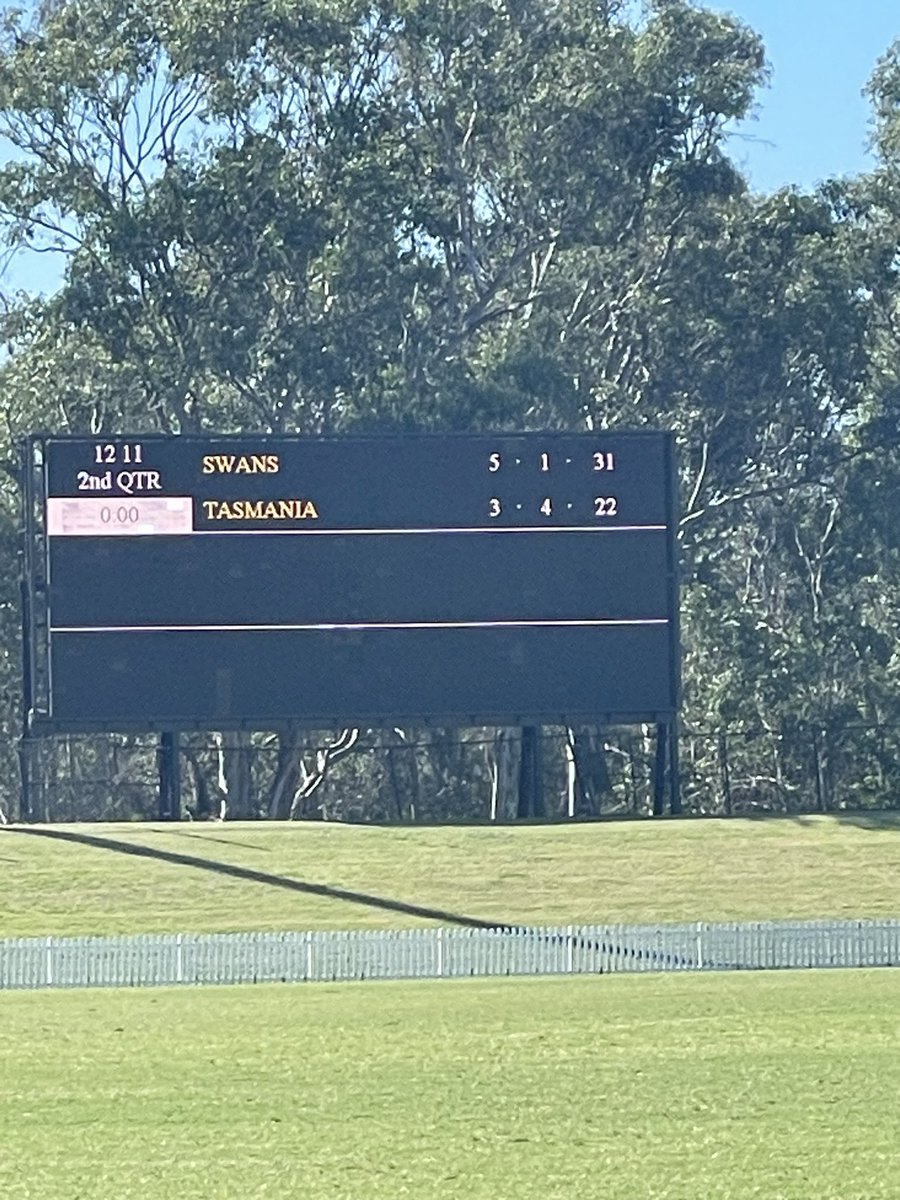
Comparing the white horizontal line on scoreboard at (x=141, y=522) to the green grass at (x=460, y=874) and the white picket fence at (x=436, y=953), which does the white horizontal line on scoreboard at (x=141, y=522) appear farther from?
the white picket fence at (x=436, y=953)

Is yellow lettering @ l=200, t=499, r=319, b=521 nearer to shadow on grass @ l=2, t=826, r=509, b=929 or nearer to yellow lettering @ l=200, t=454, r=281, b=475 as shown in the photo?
yellow lettering @ l=200, t=454, r=281, b=475

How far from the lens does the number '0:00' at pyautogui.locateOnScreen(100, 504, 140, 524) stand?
3888cm

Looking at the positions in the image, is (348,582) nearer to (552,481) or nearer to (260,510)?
(260,510)

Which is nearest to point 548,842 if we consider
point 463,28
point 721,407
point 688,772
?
point 688,772

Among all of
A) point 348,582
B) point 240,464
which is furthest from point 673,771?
point 240,464

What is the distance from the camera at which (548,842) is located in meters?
40.2

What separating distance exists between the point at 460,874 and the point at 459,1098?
2085 centimetres

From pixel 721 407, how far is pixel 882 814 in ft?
59.5

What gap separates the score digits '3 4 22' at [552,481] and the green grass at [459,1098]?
1289 centimetres

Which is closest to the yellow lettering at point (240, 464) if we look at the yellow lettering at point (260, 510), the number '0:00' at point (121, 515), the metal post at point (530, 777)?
the yellow lettering at point (260, 510)

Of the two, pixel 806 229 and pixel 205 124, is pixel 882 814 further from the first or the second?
pixel 205 124

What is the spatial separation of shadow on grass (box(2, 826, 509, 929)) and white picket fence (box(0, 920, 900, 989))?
10.6ft

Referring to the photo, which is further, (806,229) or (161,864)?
(806,229)

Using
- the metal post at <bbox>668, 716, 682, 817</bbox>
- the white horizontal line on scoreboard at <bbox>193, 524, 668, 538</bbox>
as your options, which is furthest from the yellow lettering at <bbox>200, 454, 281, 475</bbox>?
the metal post at <bbox>668, 716, 682, 817</bbox>
